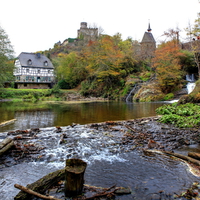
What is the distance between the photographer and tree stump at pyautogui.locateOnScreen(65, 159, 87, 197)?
10.2 ft

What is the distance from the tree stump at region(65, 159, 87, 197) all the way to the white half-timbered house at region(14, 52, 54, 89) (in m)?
48.7

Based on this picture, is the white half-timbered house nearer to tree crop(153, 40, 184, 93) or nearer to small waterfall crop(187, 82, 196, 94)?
tree crop(153, 40, 184, 93)

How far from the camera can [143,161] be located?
478cm

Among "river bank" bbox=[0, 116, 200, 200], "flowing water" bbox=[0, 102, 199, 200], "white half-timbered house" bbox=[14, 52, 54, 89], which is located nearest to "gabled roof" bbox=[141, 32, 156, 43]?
"white half-timbered house" bbox=[14, 52, 54, 89]

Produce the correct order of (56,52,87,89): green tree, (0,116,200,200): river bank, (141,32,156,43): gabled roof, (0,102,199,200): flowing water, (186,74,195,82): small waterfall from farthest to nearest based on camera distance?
(141,32,156,43): gabled roof, (56,52,87,89): green tree, (186,74,195,82): small waterfall, (0,116,200,200): river bank, (0,102,199,200): flowing water

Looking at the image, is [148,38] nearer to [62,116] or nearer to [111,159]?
[62,116]

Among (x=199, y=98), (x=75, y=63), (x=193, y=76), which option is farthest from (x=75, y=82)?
(x=199, y=98)

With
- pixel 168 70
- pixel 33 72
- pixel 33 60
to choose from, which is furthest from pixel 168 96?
pixel 33 60

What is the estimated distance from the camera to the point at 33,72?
4997 centimetres

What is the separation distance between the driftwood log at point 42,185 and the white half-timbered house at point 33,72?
4836cm

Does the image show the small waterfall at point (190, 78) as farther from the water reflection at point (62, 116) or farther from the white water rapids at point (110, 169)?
the white water rapids at point (110, 169)

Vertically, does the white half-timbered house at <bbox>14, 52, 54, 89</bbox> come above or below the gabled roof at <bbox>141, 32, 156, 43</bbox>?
below

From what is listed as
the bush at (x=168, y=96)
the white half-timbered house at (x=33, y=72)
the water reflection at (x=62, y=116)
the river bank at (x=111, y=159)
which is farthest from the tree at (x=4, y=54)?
the river bank at (x=111, y=159)

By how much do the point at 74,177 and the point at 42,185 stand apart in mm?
642
